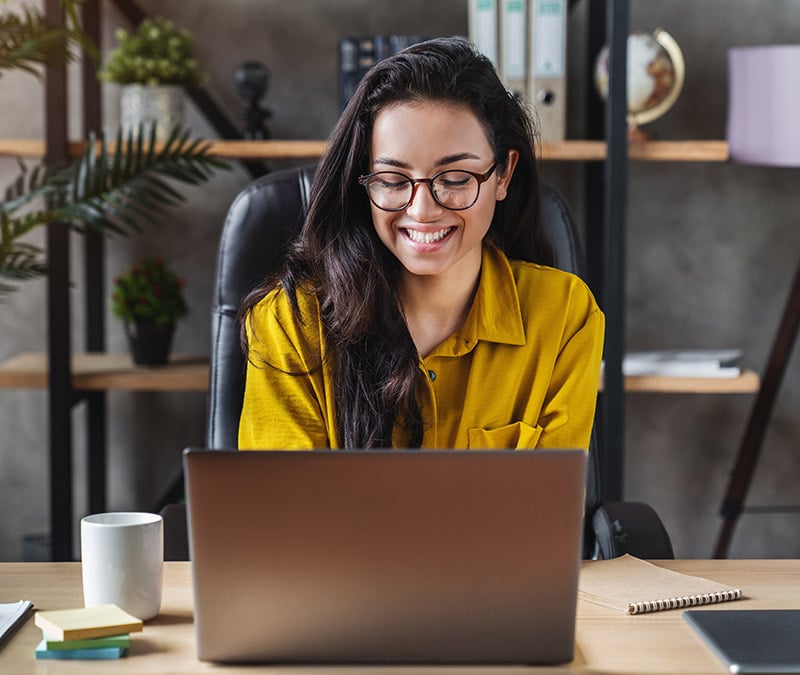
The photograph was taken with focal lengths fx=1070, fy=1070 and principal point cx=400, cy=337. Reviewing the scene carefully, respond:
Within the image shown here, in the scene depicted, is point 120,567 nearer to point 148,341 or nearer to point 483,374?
point 483,374

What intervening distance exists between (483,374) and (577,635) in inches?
21.0

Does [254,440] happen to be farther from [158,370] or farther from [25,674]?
[158,370]

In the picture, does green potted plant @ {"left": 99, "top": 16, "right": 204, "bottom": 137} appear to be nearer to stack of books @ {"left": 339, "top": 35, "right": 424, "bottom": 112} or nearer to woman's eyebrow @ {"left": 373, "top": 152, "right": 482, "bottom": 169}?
stack of books @ {"left": 339, "top": 35, "right": 424, "bottom": 112}

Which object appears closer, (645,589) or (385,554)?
(385,554)

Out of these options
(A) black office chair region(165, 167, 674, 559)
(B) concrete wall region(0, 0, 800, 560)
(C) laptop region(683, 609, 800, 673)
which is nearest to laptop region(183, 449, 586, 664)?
(C) laptop region(683, 609, 800, 673)

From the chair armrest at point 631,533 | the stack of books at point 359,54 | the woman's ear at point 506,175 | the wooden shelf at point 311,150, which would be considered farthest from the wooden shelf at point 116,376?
the chair armrest at point 631,533

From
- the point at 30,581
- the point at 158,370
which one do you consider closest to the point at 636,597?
the point at 30,581

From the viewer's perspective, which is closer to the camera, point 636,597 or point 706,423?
point 636,597

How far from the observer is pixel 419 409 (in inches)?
54.5

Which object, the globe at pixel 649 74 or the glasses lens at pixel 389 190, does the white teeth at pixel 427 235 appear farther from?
the globe at pixel 649 74

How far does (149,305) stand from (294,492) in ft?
5.21

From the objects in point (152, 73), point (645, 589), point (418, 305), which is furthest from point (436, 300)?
point (152, 73)

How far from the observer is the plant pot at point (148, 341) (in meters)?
2.31

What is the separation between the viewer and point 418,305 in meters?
1.46
